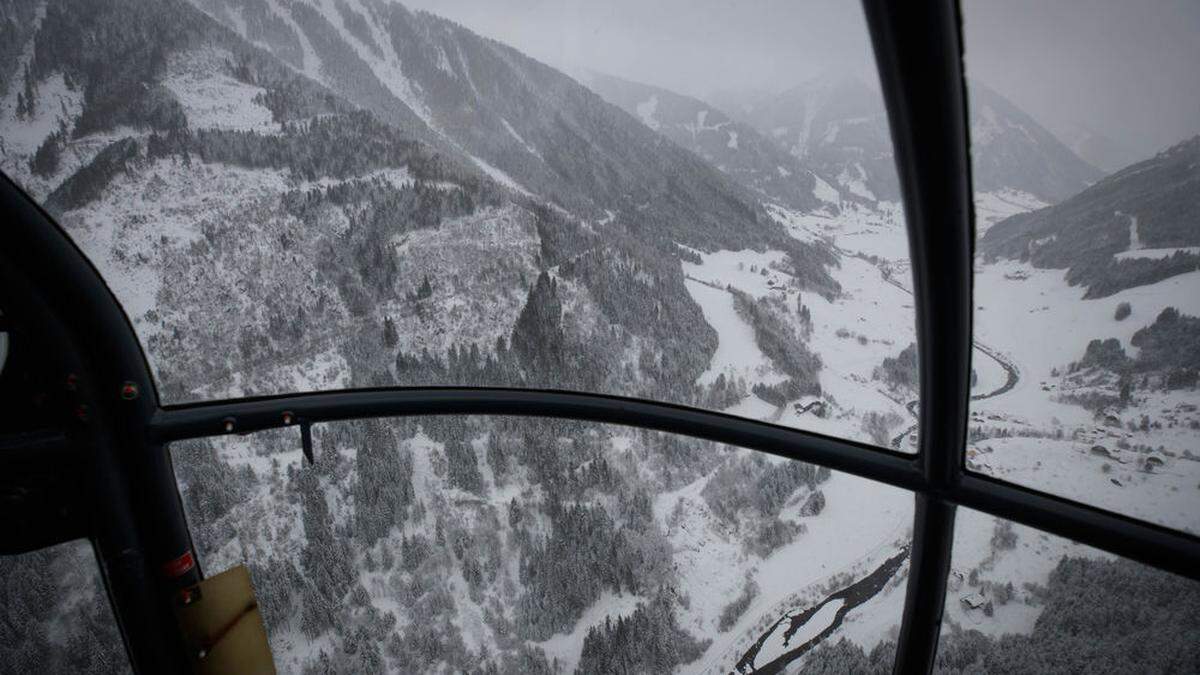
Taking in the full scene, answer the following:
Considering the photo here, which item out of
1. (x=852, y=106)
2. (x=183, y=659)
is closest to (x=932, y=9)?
(x=852, y=106)

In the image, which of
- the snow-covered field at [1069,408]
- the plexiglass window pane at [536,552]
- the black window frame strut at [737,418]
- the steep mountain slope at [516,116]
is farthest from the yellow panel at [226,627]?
the steep mountain slope at [516,116]

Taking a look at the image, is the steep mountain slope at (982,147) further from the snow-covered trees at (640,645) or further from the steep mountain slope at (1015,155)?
the snow-covered trees at (640,645)

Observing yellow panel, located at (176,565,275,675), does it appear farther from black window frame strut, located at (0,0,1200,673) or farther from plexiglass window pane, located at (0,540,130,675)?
plexiglass window pane, located at (0,540,130,675)

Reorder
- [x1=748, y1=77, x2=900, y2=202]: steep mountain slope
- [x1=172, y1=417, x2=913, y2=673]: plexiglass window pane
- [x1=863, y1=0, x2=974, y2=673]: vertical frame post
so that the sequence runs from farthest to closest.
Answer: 1. [x1=172, y1=417, x2=913, y2=673]: plexiglass window pane
2. [x1=748, y1=77, x2=900, y2=202]: steep mountain slope
3. [x1=863, y1=0, x2=974, y2=673]: vertical frame post

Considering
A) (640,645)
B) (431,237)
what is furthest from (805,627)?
(431,237)

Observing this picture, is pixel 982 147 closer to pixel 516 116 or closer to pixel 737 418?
pixel 737 418

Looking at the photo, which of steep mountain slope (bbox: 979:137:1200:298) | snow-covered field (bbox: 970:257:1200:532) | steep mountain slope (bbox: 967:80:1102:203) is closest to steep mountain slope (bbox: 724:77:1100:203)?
steep mountain slope (bbox: 967:80:1102:203)

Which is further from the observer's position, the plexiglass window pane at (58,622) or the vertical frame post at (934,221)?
the plexiglass window pane at (58,622)
